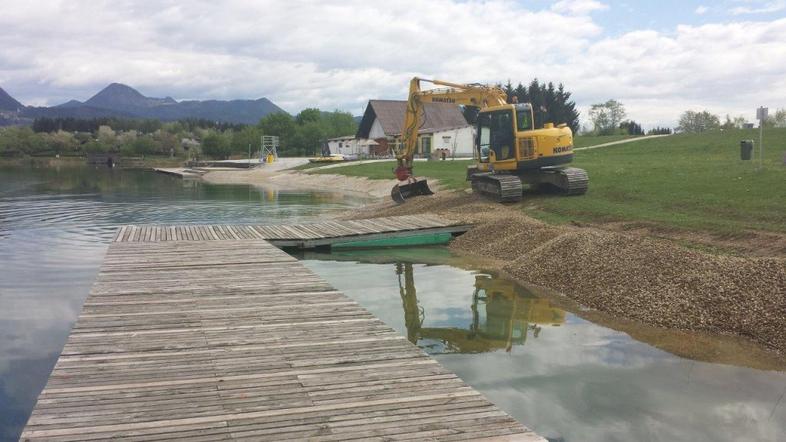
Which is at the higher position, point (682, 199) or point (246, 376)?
point (682, 199)

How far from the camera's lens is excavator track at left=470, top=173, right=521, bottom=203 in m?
21.6

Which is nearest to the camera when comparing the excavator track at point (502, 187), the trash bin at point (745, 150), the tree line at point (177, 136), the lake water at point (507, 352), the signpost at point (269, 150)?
the lake water at point (507, 352)

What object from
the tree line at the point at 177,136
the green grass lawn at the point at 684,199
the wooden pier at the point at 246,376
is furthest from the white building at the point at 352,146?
the wooden pier at the point at 246,376

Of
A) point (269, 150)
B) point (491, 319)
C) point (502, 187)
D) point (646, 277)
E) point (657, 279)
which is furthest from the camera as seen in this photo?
point (269, 150)

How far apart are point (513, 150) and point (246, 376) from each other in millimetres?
17249

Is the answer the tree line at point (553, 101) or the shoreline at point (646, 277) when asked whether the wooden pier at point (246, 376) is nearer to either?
the shoreline at point (646, 277)

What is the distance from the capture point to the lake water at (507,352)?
22.2ft

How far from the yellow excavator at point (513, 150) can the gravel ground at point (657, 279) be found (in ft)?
18.9

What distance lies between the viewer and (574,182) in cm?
2211

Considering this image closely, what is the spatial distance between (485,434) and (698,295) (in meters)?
6.63

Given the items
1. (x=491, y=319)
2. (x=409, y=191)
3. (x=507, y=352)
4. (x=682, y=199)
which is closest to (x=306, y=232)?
(x=491, y=319)

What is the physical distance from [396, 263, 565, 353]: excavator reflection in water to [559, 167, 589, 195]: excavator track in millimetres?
9657

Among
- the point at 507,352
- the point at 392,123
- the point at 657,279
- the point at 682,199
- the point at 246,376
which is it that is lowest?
the point at 507,352

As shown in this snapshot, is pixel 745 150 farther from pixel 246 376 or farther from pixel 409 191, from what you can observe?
pixel 246 376
